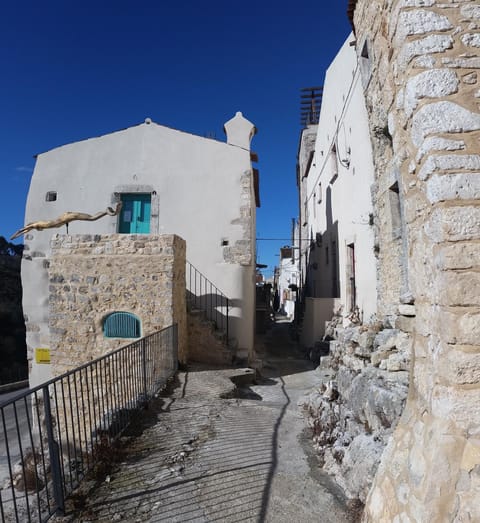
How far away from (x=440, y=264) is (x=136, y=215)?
9.53 m

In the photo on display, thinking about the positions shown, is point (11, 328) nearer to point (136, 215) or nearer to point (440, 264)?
point (136, 215)

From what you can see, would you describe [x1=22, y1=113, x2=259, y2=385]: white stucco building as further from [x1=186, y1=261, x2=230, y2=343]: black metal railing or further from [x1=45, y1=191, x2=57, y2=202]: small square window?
[x1=186, y1=261, x2=230, y2=343]: black metal railing

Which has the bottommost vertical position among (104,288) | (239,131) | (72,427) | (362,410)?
(72,427)

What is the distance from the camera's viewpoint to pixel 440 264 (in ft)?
6.39

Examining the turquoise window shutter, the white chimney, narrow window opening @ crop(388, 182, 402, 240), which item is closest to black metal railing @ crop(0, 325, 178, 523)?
the turquoise window shutter

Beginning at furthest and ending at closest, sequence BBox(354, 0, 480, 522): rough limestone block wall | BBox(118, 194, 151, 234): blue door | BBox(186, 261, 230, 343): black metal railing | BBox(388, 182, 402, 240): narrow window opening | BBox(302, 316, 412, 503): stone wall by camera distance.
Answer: BBox(118, 194, 151, 234): blue door < BBox(186, 261, 230, 343): black metal railing < BBox(388, 182, 402, 240): narrow window opening < BBox(302, 316, 412, 503): stone wall < BBox(354, 0, 480, 522): rough limestone block wall

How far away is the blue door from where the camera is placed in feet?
34.5

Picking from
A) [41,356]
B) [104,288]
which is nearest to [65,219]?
[104,288]

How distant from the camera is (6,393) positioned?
16609 millimetres

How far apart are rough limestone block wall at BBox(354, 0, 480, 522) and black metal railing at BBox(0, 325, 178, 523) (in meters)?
2.28

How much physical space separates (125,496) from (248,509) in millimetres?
1007

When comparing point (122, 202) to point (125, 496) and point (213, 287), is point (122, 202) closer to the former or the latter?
point (213, 287)

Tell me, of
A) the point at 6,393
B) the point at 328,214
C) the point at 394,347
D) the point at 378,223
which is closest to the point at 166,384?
the point at 394,347

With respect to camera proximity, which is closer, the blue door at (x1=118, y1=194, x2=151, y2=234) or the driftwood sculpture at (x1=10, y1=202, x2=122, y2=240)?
the driftwood sculpture at (x1=10, y1=202, x2=122, y2=240)
